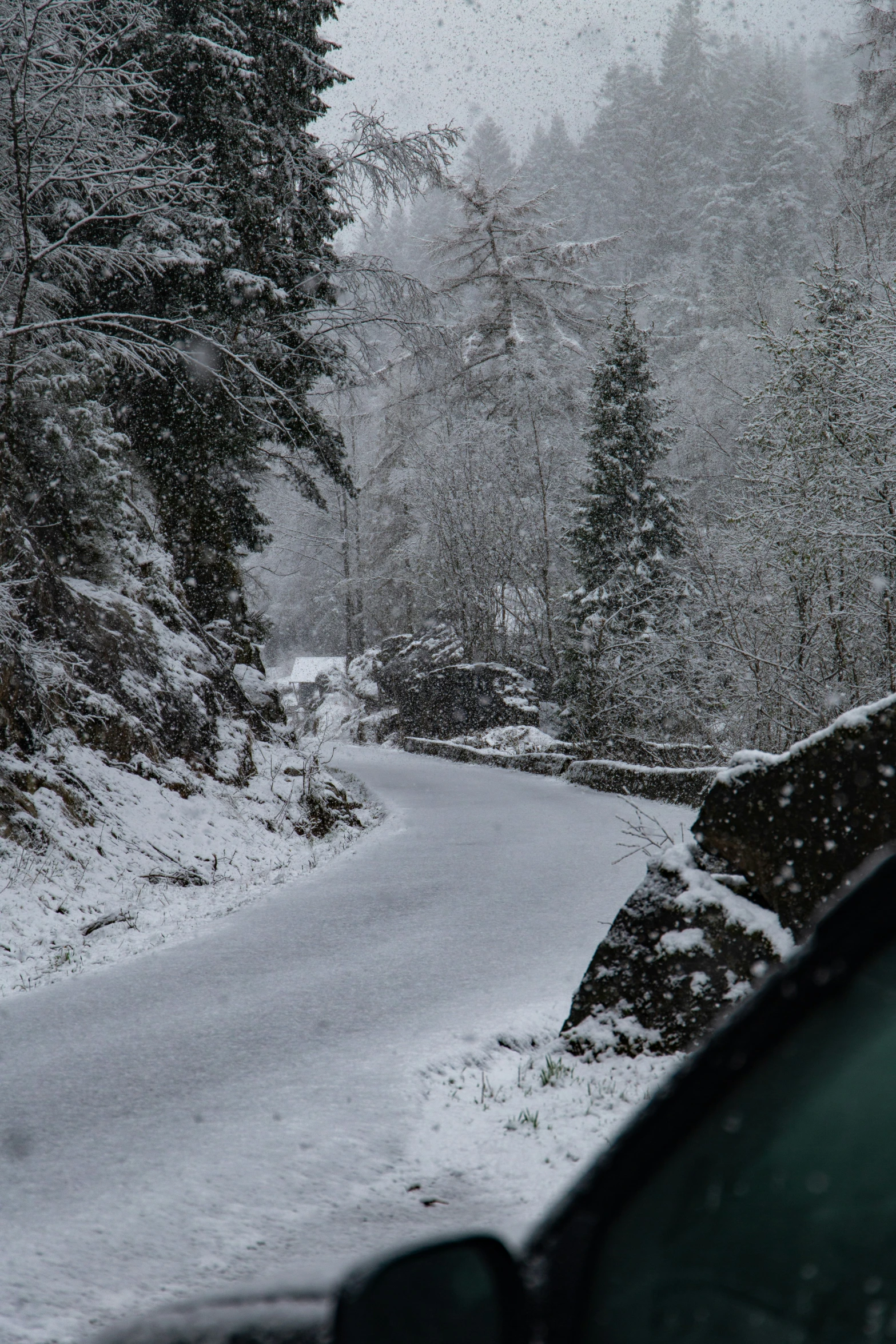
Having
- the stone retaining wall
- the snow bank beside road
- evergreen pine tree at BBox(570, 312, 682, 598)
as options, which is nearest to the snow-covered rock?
the snow bank beside road

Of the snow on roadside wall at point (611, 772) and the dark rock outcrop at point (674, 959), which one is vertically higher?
the dark rock outcrop at point (674, 959)

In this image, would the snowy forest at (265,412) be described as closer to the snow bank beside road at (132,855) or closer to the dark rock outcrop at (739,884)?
the snow bank beside road at (132,855)

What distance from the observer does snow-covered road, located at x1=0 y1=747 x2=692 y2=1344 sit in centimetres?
268

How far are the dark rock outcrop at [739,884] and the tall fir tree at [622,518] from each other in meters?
20.8

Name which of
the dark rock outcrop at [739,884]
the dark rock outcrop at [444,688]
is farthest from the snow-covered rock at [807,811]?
the dark rock outcrop at [444,688]

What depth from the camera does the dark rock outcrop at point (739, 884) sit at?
3469 mm

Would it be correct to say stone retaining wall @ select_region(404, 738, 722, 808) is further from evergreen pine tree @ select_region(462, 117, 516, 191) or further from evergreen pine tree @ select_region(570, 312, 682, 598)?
evergreen pine tree @ select_region(462, 117, 516, 191)

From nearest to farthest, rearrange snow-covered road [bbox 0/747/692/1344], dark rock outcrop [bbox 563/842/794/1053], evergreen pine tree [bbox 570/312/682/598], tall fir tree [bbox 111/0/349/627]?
snow-covered road [bbox 0/747/692/1344]
dark rock outcrop [bbox 563/842/794/1053]
tall fir tree [bbox 111/0/349/627]
evergreen pine tree [bbox 570/312/682/598]

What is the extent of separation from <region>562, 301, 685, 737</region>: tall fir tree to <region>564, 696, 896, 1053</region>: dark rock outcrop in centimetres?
2079

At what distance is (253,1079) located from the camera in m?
4.00

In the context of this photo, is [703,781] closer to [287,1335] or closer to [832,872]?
[832,872]

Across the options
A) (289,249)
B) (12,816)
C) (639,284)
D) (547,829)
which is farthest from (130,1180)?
(639,284)

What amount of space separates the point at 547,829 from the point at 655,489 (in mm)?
17656

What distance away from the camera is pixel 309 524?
2232 inches
